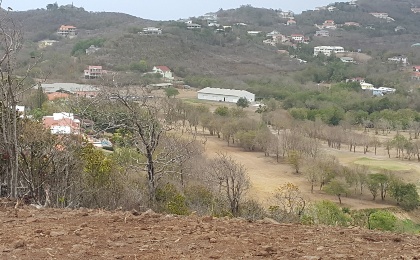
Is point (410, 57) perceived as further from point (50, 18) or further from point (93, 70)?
point (50, 18)

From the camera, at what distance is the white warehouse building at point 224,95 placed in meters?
44.5

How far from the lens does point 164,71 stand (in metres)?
53.6

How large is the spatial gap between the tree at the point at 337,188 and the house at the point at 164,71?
1376 inches

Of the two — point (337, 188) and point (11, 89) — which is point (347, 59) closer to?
point (337, 188)

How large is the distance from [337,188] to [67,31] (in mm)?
68533

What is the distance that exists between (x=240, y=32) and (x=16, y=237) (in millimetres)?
77629

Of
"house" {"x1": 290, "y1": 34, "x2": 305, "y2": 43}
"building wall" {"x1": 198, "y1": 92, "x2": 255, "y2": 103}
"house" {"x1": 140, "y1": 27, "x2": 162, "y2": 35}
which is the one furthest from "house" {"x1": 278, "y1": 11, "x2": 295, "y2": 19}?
"building wall" {"x1": 198, "y1": 92, "x2": 255, "y2": 103}

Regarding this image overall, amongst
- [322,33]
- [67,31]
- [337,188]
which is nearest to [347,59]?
[322,33]

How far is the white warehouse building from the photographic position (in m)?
44.5

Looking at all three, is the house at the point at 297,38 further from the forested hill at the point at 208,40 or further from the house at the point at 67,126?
the house at the point at 67,126

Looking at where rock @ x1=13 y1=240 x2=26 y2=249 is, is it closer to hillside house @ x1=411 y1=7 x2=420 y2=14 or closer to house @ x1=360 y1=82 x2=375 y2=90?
house @ x1=360 y1=82 x2=375 y2=90

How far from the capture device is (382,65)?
65.4m

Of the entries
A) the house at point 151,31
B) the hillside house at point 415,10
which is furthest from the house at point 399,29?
the house at point 151,31

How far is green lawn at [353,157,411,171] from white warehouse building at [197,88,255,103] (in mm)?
19123
